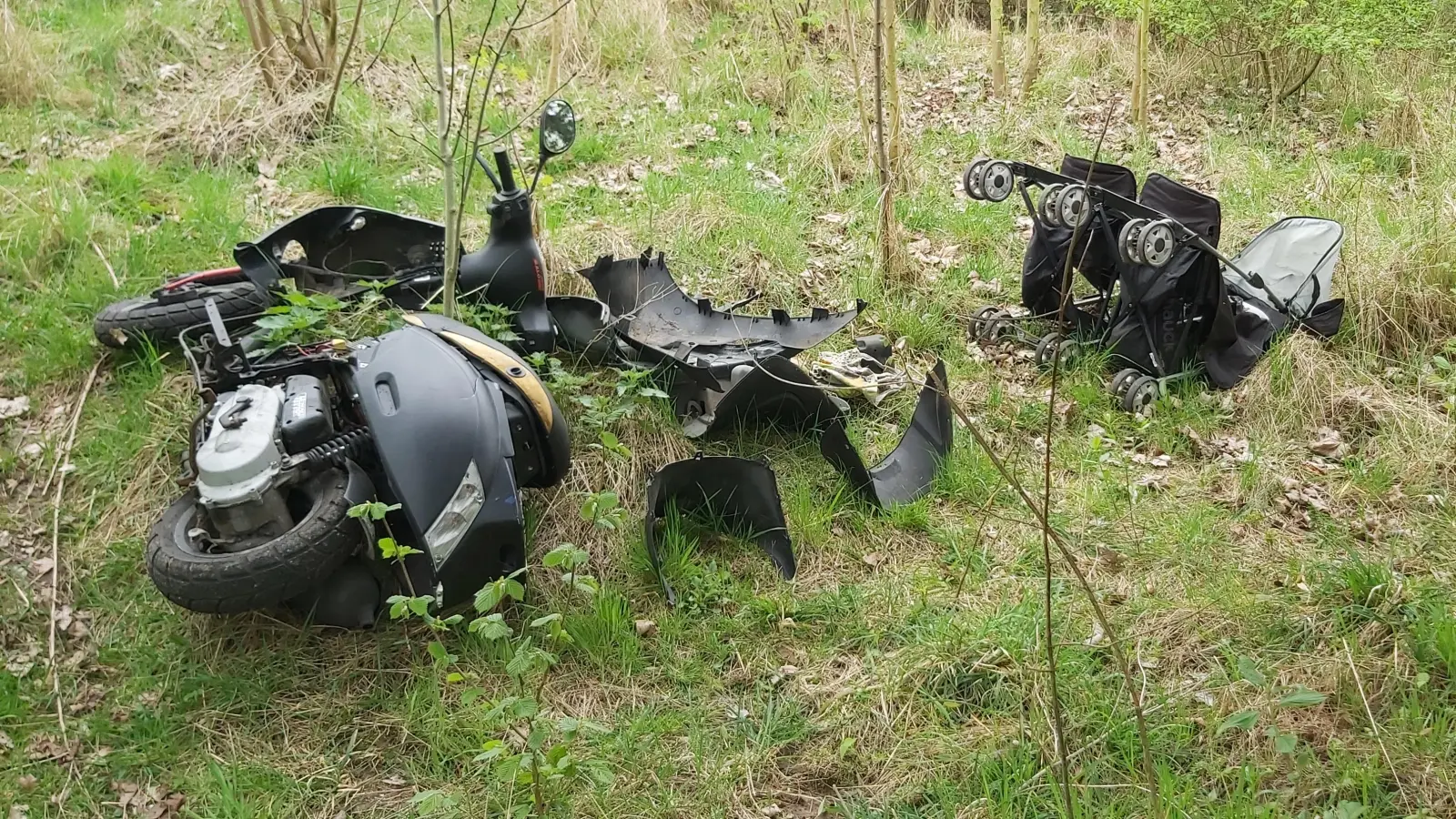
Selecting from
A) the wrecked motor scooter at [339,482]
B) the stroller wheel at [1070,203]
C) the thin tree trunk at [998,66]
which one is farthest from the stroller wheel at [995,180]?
the thin tree trunk at [998,66]

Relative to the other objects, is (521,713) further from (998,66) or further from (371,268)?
(998,66)

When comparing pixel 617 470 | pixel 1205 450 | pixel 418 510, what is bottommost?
pixel 1205 450

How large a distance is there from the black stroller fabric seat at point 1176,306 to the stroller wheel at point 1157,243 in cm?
20

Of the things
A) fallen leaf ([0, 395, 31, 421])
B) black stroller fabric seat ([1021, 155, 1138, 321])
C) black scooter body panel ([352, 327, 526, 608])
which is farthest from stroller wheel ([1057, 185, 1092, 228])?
fallen leaf ([0, 395, 31, 421])

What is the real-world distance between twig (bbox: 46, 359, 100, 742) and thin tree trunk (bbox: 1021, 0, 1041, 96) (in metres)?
6.56

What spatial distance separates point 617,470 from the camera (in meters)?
3.63

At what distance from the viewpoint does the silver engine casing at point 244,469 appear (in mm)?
2496

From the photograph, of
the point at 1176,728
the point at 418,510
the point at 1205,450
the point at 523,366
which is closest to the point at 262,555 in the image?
the point at 418,510

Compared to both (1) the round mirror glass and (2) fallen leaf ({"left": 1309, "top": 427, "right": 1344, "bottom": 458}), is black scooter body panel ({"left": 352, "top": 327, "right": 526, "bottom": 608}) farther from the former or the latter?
(2) fallen leaf ({"left": 1309, "top": 427, "right": 1344, "bottom": 458})

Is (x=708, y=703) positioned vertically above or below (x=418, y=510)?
below

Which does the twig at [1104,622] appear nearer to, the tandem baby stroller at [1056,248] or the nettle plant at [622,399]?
the nettle plant at [622,399]

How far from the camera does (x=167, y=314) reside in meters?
3.67

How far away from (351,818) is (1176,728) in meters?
2.20

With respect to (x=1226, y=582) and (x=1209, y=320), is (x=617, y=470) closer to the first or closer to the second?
(x=1226, y=582)
